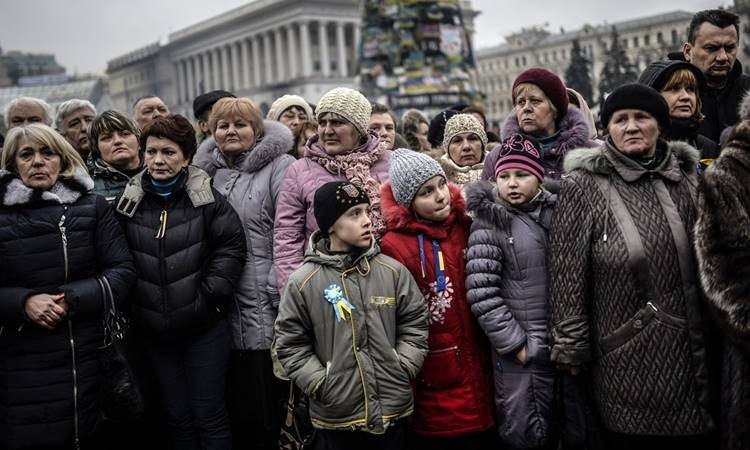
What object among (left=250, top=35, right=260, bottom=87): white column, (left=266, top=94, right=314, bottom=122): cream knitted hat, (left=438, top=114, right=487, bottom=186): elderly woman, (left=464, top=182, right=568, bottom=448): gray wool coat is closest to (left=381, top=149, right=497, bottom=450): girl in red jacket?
(left=464, top=182, right=568, bottom=448): gray wool coat

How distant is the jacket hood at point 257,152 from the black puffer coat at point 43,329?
102 centimetres

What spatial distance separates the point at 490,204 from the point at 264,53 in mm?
72394

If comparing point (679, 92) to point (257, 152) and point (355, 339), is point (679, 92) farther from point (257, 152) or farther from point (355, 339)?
point (257, 152)

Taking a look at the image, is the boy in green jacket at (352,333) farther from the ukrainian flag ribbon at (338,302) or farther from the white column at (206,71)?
the white column at (206,71)

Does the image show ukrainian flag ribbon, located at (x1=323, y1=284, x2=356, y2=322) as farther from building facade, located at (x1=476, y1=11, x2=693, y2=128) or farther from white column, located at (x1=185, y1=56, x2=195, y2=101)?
white column, located at (x1=185, y1=56, x2=195, y2=101)

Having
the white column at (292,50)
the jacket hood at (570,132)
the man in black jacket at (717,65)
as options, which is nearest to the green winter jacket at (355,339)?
the jacket hood at (570,132)

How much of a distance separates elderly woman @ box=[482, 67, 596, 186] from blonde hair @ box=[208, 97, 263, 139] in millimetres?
1708

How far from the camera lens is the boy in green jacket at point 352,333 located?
297 centimetres

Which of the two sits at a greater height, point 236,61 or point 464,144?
point 236,61

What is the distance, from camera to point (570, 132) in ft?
11.5

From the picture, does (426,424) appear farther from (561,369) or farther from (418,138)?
(418,138)

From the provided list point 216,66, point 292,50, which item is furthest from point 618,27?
point 216,66

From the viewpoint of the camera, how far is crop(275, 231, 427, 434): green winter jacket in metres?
2.96

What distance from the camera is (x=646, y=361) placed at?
9.08 feet
